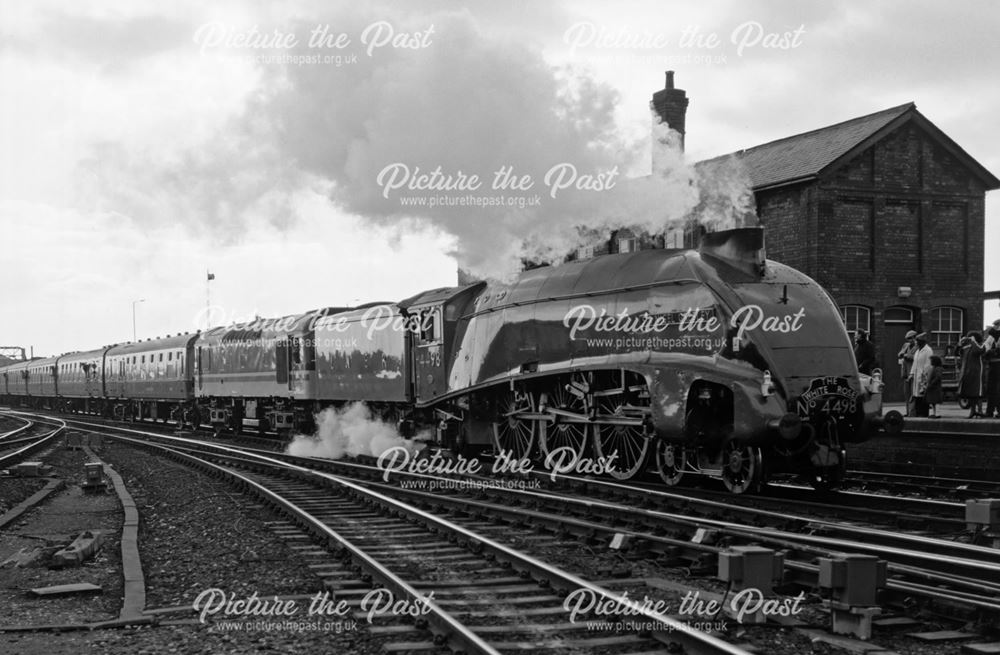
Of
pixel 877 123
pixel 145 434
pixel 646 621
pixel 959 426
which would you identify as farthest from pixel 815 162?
pixel 646 621

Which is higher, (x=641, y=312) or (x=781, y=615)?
(x=641, y=312)

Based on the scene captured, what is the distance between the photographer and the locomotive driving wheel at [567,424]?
13055 millimetres

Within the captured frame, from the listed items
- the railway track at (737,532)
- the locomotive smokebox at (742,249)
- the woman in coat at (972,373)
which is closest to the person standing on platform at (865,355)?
the railway track at (737,532)

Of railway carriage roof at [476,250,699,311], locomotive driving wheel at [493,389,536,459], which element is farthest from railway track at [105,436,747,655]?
railway carriage roof at [476,250,699,311]

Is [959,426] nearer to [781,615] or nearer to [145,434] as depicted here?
[781,615]

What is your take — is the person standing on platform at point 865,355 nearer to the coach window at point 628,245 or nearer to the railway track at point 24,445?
the coach window at point 628,245

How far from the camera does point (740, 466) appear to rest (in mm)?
11062

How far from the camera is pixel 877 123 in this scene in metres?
26.5

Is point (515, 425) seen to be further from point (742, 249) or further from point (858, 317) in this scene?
point (858, 317)

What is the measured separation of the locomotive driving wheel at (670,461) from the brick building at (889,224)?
1432 cm

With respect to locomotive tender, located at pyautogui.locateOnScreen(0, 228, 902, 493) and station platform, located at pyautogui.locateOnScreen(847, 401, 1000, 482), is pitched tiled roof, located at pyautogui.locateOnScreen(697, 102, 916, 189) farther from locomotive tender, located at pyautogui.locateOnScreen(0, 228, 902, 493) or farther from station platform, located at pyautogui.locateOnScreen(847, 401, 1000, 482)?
locomotive tender, located at pyautogui.locateOnScreen(0, 228, 902, 493)

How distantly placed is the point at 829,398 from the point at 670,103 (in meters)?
20.0

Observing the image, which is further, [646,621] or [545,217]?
[545,217]

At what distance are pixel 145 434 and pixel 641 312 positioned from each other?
20984 millimetres
